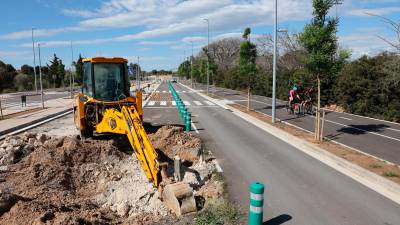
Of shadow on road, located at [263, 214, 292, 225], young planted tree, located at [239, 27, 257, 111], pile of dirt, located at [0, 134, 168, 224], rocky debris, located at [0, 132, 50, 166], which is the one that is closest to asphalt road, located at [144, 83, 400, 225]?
shadow on road, located at [263, 214, 292, 225]

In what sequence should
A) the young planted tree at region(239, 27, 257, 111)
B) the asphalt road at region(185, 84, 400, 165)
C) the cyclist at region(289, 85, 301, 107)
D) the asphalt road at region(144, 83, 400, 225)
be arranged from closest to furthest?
1. the asphalt road at region(144, 83, 400, 225)
2. the asphalt road at region(185, 84, 400, 165)
3. the cyclist at region(289, 85, 301, 107)
4. the young planted tree at region(239, 27, 257, 111)

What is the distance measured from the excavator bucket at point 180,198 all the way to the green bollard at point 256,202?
139cm

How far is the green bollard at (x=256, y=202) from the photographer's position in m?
5.75

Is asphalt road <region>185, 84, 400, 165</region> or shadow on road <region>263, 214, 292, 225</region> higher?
asphalt road <region>185, 84, 400, 165</region>

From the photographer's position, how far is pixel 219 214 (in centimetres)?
664

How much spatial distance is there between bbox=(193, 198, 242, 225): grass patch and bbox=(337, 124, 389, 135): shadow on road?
35.7 ft

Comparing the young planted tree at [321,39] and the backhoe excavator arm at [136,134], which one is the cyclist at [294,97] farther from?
the backhoe excavator arm at [136,134]

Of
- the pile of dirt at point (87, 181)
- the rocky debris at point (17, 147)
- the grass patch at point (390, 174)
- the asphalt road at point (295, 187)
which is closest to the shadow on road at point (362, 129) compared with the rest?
the asphalt road at point (295, 187)

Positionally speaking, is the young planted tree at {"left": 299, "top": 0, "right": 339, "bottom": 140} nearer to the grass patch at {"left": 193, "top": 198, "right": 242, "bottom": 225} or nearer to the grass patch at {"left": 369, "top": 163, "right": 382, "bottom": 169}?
the grass patch at {"left": 369, "top": 163, "right": 382, "bottom": 169}

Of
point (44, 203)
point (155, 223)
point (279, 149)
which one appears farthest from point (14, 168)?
point (279, 149)

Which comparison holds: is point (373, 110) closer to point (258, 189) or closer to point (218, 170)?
point (218, 170)

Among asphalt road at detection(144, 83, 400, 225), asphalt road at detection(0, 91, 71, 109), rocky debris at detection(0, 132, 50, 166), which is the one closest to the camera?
asphalt road at detection(144, 83, 400, 225)

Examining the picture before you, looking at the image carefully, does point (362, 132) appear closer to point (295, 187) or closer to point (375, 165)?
point (375, 165)

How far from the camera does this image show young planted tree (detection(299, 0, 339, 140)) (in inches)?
508
